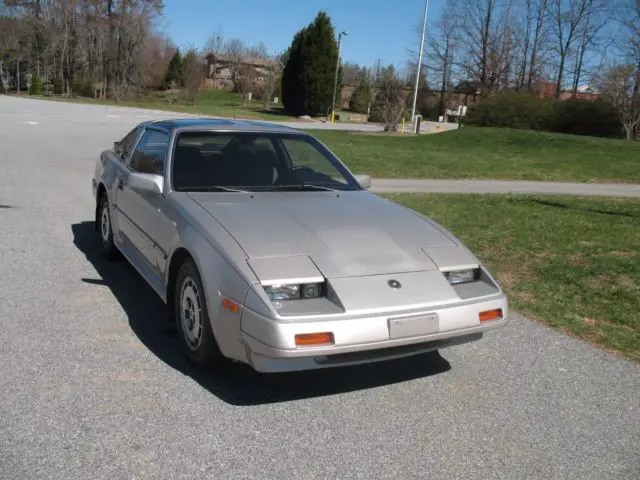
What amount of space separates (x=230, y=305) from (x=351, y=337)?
0.67m

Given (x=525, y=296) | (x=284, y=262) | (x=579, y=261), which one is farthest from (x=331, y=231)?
(x=579, y=261)

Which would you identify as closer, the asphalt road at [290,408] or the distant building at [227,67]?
the asphalt road at [290,408]

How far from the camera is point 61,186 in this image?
36.0ft

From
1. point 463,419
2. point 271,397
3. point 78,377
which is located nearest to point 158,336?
point 78,377

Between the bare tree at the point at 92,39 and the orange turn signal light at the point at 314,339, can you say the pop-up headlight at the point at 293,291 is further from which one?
the bare tree at the point at 92,39

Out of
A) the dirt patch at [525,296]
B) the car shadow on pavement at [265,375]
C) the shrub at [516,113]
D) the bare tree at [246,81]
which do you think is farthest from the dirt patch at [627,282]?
the bare tree at [246,81]

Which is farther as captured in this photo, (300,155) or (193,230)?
(300,155)

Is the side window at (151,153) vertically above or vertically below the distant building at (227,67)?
below

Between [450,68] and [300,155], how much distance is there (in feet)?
205

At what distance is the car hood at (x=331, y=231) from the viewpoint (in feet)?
12.2

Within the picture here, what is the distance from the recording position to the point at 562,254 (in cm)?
755

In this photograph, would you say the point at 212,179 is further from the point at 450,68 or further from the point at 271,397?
the point at 450,68

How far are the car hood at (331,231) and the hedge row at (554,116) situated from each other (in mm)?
30048

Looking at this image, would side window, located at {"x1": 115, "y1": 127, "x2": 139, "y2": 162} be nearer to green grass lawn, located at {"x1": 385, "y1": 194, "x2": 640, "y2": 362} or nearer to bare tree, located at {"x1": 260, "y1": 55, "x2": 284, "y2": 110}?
green grass lawn, located at {"x1": 385, "y1": 194, "x2": 640, "y2": 362}
